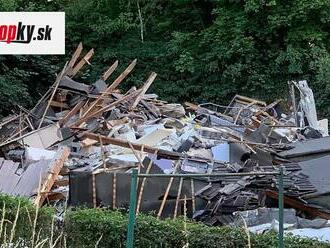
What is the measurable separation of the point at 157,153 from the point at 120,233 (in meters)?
4.64

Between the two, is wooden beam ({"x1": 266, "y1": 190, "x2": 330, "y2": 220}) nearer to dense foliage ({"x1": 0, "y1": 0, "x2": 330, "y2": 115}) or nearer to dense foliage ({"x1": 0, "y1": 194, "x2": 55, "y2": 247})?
dense foliage ({"x1": 0, "y1": 194, "x2": 55, "y2": 247})

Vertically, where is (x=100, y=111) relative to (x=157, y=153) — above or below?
above

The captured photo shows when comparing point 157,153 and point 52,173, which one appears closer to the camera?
point 52,173

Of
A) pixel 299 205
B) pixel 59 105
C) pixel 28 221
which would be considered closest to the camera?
pixel 28 221

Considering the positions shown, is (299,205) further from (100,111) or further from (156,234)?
(100,111)

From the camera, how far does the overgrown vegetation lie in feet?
21.6

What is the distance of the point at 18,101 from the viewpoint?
56.0 feet

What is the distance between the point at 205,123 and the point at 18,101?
5956mm

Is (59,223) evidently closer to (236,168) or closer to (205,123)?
(236,168)

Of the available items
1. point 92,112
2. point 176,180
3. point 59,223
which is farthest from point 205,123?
point 59,223

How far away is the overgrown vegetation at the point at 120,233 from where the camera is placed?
659cm

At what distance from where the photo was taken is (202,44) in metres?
22.8
